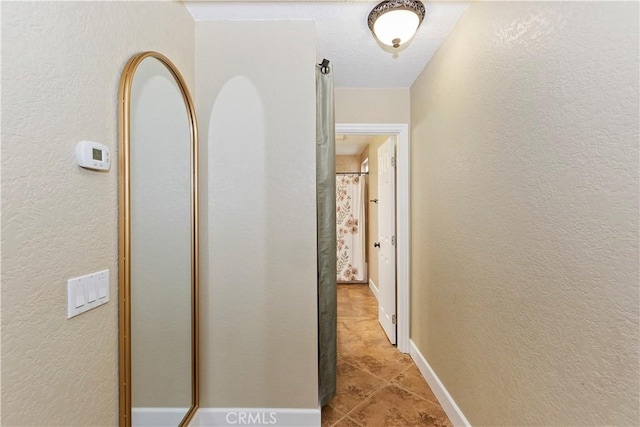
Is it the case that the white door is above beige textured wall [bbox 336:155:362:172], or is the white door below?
below

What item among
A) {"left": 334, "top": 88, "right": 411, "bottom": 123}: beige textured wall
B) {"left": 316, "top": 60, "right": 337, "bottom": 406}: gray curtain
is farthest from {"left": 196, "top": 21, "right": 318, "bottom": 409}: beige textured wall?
{"left": 334, "top": 88, "right": 411, "bottom": 123}: beige textured wall

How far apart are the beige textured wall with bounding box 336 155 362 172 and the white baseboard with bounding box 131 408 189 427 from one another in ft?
14.4

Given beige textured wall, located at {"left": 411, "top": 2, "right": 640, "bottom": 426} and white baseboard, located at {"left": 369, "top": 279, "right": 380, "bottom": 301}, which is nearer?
beige textured wall, located at {"left": 411, "top": 2, "right": 640, "bottom": 426}

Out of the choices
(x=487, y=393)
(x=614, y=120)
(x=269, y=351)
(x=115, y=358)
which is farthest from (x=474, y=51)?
(x=115, y=358)

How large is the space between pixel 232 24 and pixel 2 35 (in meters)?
1.22

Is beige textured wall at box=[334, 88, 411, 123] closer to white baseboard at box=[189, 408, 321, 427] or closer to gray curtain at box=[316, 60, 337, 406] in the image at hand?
gray curtain at box=[316, 60, 337, 406]

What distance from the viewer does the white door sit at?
271 centimetres

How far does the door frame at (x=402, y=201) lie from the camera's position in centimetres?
257

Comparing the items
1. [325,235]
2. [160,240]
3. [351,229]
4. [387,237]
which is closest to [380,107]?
[387,237]

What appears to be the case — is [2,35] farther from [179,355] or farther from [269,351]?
[269,351]

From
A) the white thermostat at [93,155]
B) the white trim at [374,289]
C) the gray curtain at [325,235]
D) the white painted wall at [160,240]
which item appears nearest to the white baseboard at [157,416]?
the white painted wall at [160,240]

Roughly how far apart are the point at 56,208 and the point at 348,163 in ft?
15.6

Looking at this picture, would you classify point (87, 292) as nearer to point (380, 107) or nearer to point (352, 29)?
point (352, 29)

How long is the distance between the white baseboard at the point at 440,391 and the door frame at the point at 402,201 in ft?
0.76
